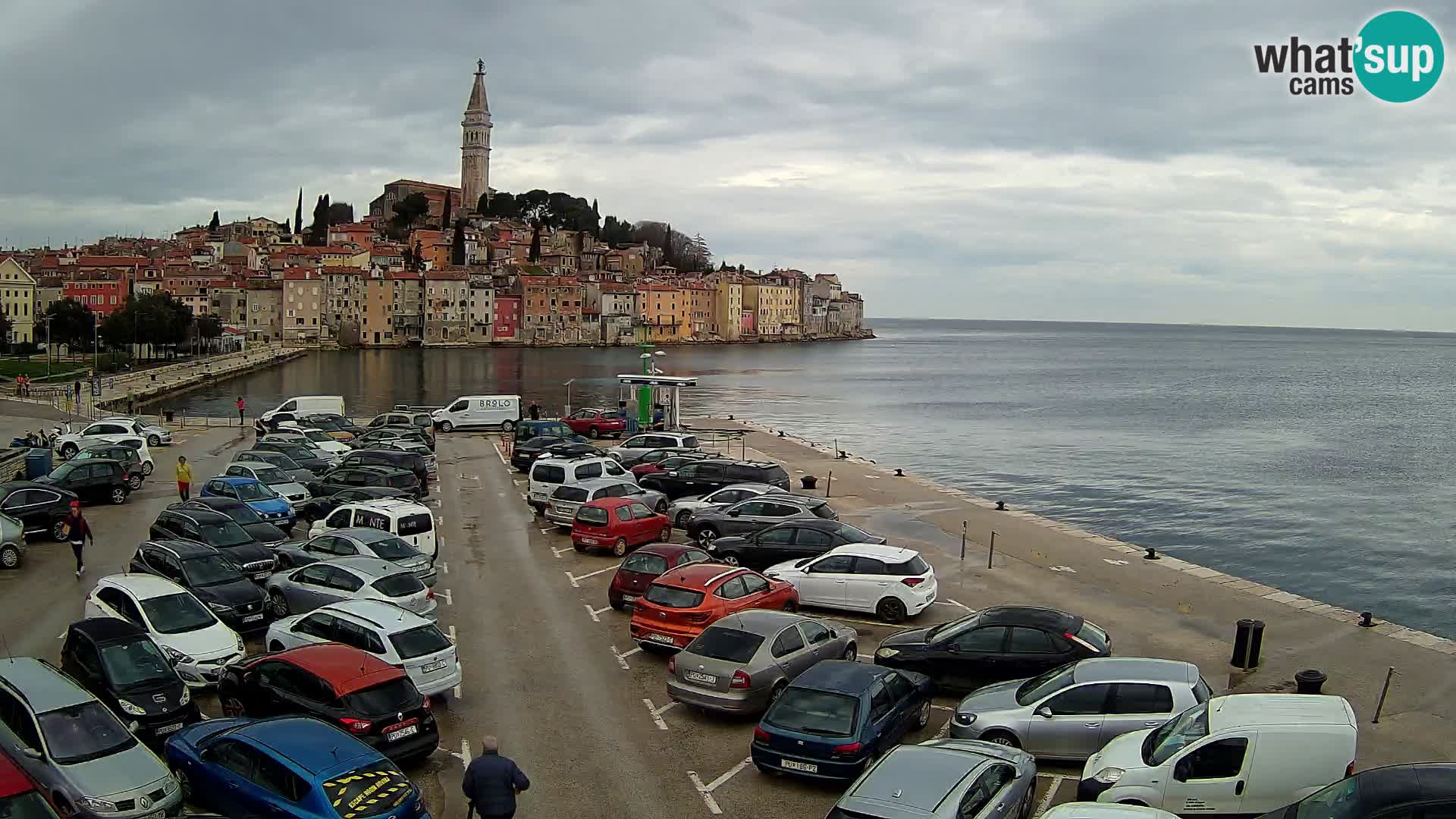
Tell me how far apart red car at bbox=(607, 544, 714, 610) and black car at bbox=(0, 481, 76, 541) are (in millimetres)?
12026

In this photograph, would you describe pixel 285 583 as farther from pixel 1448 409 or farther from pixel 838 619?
pixel 1448 409

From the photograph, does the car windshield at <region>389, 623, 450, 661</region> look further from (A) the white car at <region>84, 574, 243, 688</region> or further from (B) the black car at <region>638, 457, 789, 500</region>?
(B) the black car at <region>638, 457, 789, 500</region>

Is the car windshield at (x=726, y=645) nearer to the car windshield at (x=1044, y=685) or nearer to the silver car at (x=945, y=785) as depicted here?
the car windshield at (x=1044, y=685)

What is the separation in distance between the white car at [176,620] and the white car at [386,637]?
63cm

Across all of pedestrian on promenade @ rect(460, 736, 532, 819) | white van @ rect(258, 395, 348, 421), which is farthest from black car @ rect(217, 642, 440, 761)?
white van @ rect(258, 395, 348, 421)

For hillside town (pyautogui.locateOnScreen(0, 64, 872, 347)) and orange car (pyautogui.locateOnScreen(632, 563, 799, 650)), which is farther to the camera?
hillside town (pyautogui.locateOnScreen(0, 64, 872, 347))

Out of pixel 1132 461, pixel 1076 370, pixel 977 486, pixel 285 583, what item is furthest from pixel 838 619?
pixel 1076 370

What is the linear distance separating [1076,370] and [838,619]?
132 meters

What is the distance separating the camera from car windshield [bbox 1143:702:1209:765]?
9156 millimetres

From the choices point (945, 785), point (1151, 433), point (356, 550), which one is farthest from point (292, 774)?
point (1151, 433)

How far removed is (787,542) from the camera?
757 inches

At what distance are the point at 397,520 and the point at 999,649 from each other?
11.3 m

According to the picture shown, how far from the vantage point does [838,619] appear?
16703mm

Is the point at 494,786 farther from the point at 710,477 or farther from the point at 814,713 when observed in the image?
the point at 710,477
